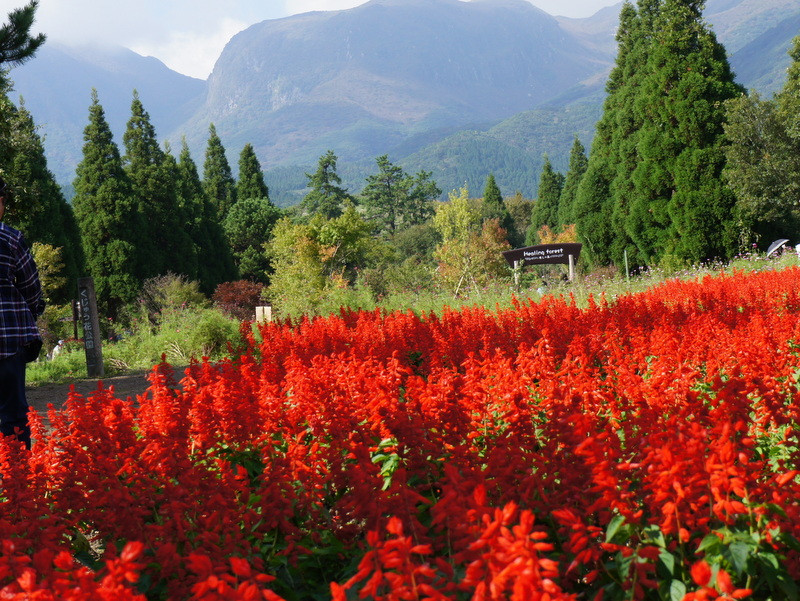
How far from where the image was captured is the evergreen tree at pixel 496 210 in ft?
181

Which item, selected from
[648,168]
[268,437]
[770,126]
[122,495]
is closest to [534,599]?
[122,495]

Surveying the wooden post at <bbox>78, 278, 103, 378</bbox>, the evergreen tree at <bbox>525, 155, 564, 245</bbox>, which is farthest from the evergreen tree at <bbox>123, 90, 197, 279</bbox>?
the evergreen tree at <bbox>525, 155, 564, 245</bbox>

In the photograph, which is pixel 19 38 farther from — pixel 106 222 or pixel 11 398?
pixel 106 222

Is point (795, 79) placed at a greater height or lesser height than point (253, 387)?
greater

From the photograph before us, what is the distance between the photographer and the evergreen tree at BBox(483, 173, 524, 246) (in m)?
55.2

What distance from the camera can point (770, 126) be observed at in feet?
67.1

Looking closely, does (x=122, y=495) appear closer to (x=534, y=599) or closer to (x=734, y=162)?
(x=534, y=599)

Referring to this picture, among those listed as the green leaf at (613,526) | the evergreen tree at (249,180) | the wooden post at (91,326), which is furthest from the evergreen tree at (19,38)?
the evergreen tree at (249,180)

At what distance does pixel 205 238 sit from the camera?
32.8m

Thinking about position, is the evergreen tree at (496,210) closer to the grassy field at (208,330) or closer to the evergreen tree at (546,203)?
the evergreen tree at (546,203)

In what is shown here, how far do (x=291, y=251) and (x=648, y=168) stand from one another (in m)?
13.4

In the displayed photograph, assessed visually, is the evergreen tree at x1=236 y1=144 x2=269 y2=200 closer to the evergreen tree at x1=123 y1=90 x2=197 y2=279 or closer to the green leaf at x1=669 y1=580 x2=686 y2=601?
the evergreen tree at x1=123 y1=90 x2=197 y2=279

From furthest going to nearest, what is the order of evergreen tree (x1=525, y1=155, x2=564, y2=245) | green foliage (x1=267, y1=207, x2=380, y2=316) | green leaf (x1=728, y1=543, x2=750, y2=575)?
evergreen tree (x1=525, y1=155, x2=564, y2=245), green foliage (x1=267, y1=207, x2=380, y2=316), green leaf (x1=728, y1=543, x2=750, y2=575)

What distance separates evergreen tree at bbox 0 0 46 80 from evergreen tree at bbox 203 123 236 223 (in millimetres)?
35028
